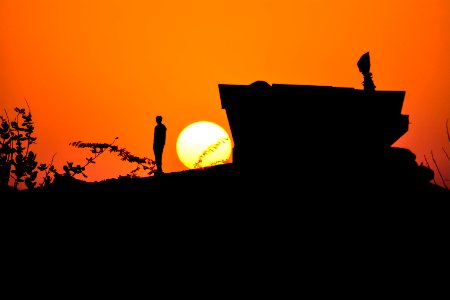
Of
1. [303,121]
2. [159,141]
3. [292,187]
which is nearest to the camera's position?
[292,187]

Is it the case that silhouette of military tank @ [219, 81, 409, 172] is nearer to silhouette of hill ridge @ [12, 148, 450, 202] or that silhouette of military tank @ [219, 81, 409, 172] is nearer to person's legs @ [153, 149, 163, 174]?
silhouette of hill ridge @ [12, 148, 450, 202]

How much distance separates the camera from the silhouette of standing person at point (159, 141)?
888 cm

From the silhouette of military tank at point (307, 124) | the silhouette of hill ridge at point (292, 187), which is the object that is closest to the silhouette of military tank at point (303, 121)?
the silhouette of military tank at point (307, 124)

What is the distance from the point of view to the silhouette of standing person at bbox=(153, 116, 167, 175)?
349 inches

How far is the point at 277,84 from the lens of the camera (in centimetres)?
552

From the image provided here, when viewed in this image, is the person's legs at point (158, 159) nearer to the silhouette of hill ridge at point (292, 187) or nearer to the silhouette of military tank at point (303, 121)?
the silhouette of hill ridge at point (292, 187)

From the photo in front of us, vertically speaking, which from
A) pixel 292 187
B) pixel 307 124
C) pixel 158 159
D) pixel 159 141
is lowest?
pixel 292 187

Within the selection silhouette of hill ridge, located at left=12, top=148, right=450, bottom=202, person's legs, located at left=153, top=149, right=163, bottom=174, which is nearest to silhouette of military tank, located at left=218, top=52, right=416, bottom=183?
silhouette of hill ridge, located at left=12, top=148, right=450, bottom=202

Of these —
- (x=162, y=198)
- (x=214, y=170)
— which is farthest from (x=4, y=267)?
(x=214, y=170)

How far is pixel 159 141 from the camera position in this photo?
9133mm

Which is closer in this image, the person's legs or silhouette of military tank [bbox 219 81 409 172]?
silhouette of military tank [bbox 219 81 409 172]

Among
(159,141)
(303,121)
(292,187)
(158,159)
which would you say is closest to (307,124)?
(303,121)

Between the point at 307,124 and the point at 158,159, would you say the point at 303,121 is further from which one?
the point at 158,159

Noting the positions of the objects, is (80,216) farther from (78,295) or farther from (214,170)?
(214,170)
